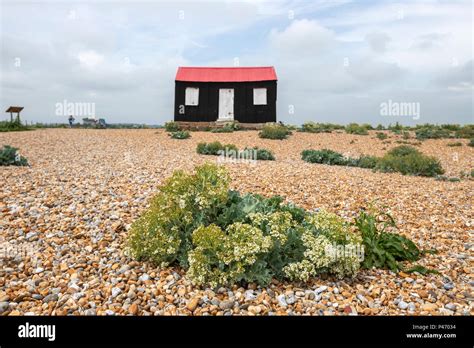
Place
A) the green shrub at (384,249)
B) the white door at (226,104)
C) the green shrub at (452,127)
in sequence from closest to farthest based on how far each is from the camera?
1. the green shrub at (384,249)
2. the white door at (226,104)
3. the green shrub at (452,127)

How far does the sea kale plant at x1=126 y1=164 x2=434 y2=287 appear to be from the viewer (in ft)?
13.3

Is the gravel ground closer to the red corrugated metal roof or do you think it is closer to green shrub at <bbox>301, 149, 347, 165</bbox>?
green shrub at <bbox>301, 149, 347, 165</bbox>

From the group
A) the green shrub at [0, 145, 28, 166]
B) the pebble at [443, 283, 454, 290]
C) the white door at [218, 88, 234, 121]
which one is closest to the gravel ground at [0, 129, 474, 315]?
the pebble at [443, 283, 454, 290]

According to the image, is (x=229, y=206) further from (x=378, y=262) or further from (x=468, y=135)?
(x=468, y=135)

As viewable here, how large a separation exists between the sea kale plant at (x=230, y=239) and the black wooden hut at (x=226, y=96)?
23256 millimetres

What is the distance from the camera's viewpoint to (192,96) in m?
28.1

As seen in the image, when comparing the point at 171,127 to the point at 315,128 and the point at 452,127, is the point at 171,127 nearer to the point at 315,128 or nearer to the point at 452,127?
the point at 315,128

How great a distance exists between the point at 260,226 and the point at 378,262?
1.65 m

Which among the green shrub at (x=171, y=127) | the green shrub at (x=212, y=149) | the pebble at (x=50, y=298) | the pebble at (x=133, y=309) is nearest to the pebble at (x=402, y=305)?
the pebble at (x=133, y=309)

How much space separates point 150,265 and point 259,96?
2408cm

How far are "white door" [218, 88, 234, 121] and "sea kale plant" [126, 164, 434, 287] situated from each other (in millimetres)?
23586

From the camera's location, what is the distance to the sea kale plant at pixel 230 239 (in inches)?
160

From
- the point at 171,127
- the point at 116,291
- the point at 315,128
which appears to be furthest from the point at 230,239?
the point at 315,128

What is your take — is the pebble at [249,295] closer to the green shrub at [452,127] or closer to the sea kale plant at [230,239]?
the sea kale plant at [230,239]
